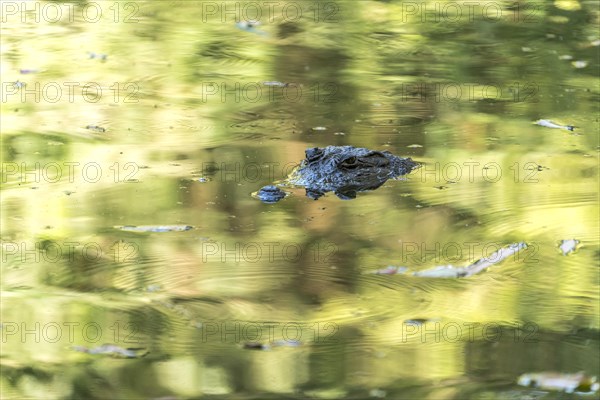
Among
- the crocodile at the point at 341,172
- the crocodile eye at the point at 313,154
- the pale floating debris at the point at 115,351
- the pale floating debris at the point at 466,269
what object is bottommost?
the pale floating debris at the point at 115,351

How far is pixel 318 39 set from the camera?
655cm

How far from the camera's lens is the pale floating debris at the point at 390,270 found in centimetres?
324

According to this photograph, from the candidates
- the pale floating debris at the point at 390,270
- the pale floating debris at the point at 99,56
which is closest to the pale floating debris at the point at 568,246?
the pale floating debris at the point at 390,270

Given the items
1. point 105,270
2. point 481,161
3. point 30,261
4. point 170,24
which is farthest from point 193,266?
point 170,24

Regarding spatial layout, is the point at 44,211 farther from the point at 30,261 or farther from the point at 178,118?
the point at 178,118

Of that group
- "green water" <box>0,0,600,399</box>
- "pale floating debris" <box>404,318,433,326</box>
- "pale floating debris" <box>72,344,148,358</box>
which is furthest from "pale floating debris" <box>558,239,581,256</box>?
"pale floating debris" <box>72,344,148,358</box>

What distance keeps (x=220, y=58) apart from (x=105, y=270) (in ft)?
9.91

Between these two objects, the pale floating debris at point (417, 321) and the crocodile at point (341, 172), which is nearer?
the pale floating debris at point (417, 321)

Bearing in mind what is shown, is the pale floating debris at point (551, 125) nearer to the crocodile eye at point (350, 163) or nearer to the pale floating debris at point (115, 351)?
the crocodile eye at point (350, 163)

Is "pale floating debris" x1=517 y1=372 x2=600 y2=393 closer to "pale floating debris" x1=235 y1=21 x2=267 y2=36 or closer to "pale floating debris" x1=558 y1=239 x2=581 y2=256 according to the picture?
"pale floating debris" x1=558 y1=239 x2=581 y2=256

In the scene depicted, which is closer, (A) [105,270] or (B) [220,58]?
(A) [105,270]

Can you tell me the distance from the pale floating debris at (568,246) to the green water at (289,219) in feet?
0.09

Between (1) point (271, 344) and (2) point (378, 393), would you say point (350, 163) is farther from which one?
(2) point (378, 393)

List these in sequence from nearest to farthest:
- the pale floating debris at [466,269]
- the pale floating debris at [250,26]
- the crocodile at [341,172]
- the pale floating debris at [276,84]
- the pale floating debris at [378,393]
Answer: the pale floating debris at [378,393]
the pale floating debris at [466,269]
the crocodile at [341,172]
the pale floating debris at [276,84]
the pale floating debris at [250,26]
